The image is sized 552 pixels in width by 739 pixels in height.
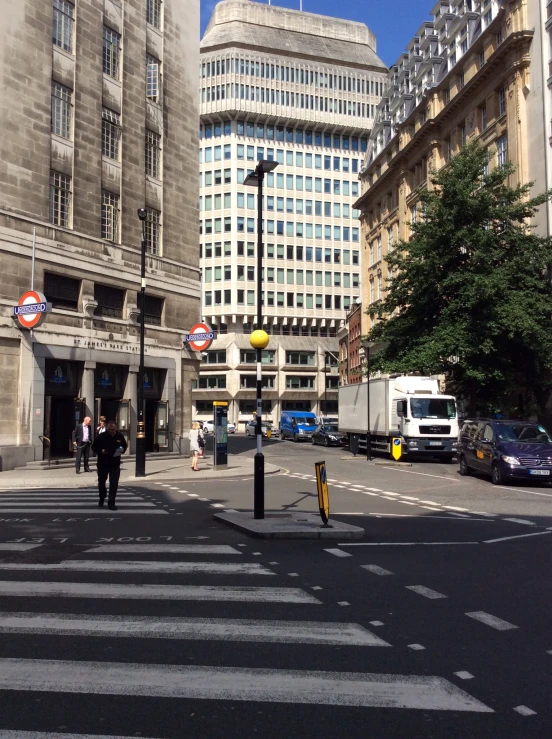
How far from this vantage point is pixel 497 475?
21.1m

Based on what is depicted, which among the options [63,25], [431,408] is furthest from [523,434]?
[63,25]

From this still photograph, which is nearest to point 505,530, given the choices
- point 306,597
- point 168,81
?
point 306,597

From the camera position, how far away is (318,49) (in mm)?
94938

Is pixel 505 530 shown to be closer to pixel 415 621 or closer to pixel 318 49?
pixel 415 621

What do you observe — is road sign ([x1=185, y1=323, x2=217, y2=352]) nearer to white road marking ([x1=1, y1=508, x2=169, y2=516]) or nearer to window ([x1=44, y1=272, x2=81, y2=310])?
window ([x1=44, y1=272, x2=81, y2=310])

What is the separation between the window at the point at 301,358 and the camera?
3622 inches

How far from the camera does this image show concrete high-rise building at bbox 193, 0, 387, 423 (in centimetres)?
9038

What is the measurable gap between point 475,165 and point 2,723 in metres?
35.6

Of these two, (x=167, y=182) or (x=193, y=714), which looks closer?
(x=193, y=714)

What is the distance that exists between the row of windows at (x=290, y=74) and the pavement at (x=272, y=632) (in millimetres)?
86845

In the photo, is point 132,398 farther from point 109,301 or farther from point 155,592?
point 155,592

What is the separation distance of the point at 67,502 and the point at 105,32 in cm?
2342

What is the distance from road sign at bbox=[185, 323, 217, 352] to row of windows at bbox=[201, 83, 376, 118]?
62.8 m

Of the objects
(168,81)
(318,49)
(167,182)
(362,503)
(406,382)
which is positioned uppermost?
(318,49)
